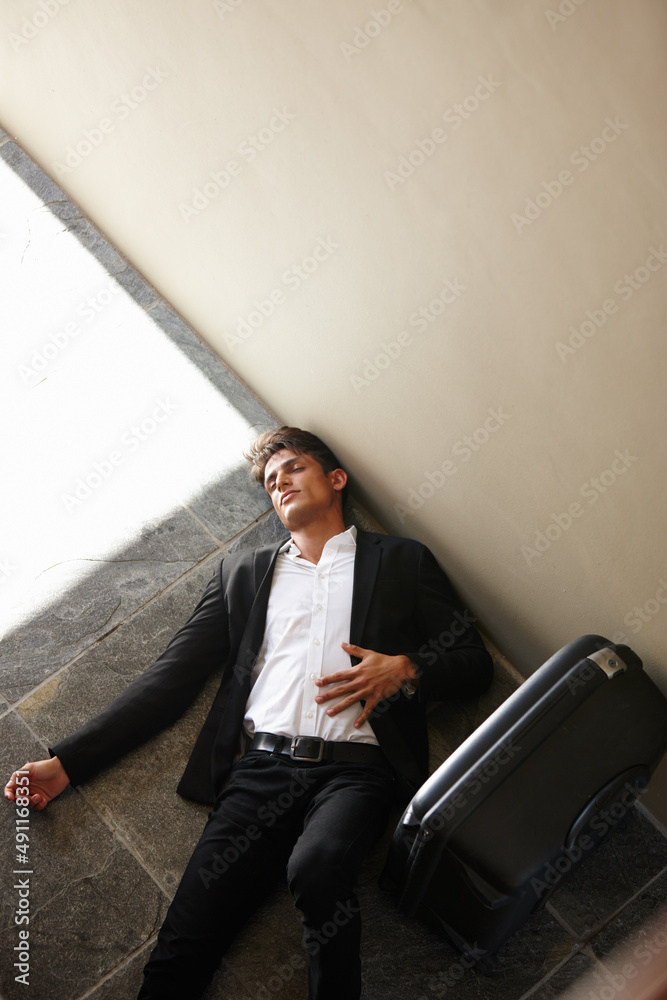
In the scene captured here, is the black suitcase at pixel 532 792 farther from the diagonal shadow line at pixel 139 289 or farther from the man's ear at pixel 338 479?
the diagonal shadow line at pixel 139 289

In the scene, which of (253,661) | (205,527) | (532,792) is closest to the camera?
(532,792)

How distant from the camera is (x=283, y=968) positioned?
1.79m

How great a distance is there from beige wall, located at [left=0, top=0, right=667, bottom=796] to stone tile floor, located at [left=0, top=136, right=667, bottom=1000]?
27 cm

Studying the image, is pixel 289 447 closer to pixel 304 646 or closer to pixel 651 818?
pixel 304 646

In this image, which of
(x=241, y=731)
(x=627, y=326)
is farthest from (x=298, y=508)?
(x=627, y=326)

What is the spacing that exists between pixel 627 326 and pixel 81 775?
1.75 m

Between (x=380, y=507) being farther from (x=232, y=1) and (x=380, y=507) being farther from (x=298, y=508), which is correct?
(x=232, y=1)

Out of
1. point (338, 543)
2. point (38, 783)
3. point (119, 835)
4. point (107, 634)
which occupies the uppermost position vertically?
point (107, 634)

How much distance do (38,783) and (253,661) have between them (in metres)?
0.65

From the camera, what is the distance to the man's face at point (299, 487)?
2.19 m

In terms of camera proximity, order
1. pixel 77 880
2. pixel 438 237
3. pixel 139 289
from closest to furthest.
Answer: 1. pixel 438 237
2. pixel 77 880
3. pixel 139 289

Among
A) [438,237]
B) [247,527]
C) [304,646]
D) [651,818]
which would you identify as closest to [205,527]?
[247,527]

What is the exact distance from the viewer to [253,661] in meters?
2.04

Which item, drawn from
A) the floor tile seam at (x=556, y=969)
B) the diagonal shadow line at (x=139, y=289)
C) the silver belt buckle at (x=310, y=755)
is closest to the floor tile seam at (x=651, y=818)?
the floor tile seam at (x=556, y=969)
